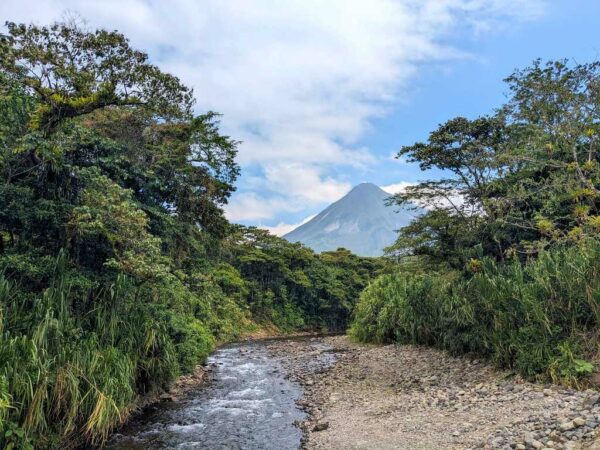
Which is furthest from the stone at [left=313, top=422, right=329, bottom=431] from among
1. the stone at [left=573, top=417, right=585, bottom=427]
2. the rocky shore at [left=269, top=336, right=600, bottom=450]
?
the stone at [left=573, top=417, right=585, bottom=427]

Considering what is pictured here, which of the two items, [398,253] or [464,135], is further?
[398,253]

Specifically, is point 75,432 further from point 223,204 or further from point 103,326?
point 223,204

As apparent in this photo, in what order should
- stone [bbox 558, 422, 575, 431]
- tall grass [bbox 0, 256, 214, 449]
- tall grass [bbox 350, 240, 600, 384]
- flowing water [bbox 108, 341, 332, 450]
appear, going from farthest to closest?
tall grass [bbox 350, 240, 600, 384] → flowing water [bbox 108, 341, 332, 450] → tall grass [bbox 0, 256, 214, 449] → stone [bbox 558, 422, 575, 431]

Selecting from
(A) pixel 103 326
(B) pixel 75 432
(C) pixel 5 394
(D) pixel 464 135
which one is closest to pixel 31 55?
(A) pixel 103 326

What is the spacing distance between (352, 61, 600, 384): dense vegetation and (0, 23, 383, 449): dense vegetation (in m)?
8.66

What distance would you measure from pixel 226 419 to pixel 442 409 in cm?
486

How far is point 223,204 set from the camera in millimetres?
16016

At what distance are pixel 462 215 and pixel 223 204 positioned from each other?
418 inches

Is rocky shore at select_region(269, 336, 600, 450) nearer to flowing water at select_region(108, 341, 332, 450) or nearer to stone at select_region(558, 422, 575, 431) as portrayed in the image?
stone at select_region(558, 422, 575, 431)

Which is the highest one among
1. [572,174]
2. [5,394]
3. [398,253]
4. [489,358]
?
[572,174]

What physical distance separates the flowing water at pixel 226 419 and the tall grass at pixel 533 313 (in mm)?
5535

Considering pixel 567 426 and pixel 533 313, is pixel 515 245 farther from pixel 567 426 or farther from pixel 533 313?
pixel 567 426

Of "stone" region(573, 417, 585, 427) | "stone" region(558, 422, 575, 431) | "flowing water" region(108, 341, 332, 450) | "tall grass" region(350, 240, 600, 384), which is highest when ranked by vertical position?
"tall grass" region(350, 240, 600, 384)

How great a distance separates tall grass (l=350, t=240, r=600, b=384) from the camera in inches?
353
